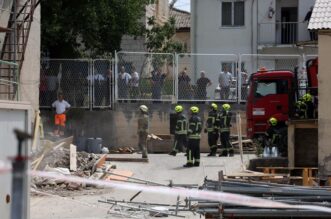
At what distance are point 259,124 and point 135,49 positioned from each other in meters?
16.0

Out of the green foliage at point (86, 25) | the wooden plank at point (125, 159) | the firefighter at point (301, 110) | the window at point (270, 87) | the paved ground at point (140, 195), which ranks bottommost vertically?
the paved ground at point (140, 195)

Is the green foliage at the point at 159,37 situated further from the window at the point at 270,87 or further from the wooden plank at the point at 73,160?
the wooden plank at the point at 73,160

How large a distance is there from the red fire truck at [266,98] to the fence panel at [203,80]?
2912mm

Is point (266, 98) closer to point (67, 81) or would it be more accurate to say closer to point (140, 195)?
point (67, 81)

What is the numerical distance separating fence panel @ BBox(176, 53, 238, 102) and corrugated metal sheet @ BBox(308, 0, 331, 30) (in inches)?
415

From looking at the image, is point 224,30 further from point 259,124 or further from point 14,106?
point 14,106

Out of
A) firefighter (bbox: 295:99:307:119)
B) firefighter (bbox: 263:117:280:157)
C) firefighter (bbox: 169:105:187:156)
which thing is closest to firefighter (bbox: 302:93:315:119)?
firefighter (bbox: 295:99:307:119)

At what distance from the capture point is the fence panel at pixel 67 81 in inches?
1009

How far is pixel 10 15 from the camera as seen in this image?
20.2 meters

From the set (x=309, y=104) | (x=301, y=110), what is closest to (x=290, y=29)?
(x=309, y=104)

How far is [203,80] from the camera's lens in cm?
2606

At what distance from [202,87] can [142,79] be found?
84.2 inches

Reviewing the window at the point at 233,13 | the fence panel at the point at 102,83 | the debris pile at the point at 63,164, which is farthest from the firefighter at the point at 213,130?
the window at the point at 233,13

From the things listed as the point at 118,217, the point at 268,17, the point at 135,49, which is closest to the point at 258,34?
the point at 268,17
